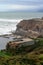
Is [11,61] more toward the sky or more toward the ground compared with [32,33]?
more toward the sky

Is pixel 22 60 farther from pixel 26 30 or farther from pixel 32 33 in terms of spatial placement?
pixel 26 30

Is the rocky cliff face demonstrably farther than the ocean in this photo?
No

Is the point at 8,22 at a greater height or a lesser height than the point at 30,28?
greater

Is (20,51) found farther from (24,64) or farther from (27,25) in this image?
(27,25)

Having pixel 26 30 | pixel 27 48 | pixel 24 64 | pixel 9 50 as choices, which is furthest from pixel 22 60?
pixel 26 30

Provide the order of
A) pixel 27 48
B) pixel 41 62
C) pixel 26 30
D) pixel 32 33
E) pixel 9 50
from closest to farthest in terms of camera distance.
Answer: pixel 41 62 < pixel 27 48 < pixel 9 50 < pixel 32 33 < pixel 26 30

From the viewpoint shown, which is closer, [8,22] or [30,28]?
[30,28]

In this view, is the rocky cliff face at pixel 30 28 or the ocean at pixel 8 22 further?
the ocean at pixel 8 22

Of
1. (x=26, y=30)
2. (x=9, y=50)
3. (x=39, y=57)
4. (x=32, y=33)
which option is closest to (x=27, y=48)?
(x=9, y=50)

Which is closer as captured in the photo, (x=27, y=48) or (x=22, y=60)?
(x=22, y=60)

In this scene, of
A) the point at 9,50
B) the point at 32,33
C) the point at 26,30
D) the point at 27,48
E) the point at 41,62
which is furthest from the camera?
the point at 26,30
